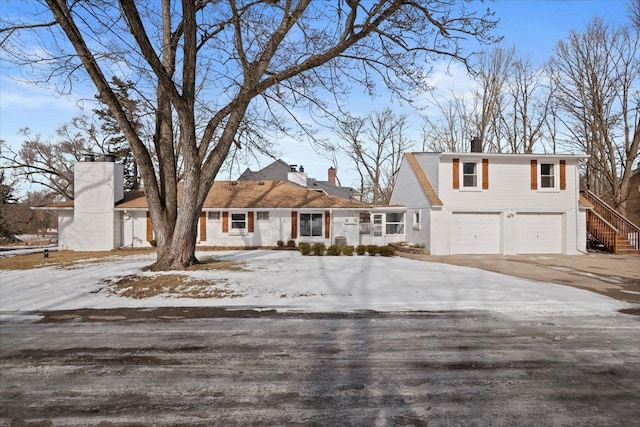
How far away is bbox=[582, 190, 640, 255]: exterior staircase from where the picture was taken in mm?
18422

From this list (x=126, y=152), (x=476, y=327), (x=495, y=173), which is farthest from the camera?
(x=126, y=152)

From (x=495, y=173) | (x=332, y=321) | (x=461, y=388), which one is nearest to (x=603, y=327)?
(x=461, y=388)

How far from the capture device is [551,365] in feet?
13.3

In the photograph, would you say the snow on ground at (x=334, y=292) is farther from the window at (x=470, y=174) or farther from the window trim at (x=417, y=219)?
the window at (x=470, y=174)

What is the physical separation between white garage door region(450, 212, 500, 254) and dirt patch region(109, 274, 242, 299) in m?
13.1

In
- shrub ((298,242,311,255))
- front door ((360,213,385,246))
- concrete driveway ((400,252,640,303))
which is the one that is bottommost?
concrete driveway ((400,252,640,303))

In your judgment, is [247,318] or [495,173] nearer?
[247,318]

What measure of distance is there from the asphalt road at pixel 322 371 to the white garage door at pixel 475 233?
12.7 meters

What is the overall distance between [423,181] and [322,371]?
16.7 meters

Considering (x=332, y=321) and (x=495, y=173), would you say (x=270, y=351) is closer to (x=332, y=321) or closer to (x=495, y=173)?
(x=332, y=321)

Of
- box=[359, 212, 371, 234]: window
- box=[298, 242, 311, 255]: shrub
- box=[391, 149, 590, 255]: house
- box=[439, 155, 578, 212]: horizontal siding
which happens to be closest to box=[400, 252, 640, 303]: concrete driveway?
box=[391, 149, 590, 255]: house

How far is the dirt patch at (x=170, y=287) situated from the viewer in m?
7.84

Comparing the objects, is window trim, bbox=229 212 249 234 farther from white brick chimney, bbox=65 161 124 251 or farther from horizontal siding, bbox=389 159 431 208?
horizontal siding, bbox=389 159 431 208

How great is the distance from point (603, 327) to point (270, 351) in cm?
503
